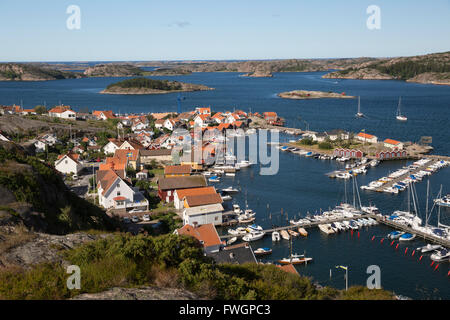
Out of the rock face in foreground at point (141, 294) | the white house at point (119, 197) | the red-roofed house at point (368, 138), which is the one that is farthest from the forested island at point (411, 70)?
the rock face in foreground at point (141, 294)

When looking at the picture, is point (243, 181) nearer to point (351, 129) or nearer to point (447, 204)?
point (447, 204)

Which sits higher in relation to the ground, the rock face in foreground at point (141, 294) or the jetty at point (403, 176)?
the rock face in foreground at point (141, 294)

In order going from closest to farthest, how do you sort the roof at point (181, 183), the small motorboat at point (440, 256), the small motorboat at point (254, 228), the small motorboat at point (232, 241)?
the small motorboat at point (440, 256)
the small motorboat at point (232, 241)
the small motorboat at point (254, 228)
the roof at point (181, 183)

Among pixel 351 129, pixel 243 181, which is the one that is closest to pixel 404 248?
pixel 243 181

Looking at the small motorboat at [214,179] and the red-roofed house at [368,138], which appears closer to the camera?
the small motorboat at [214,179]

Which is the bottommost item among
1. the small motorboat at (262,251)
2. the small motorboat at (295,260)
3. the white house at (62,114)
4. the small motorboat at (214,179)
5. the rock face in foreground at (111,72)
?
the small motorboat at (295,260)

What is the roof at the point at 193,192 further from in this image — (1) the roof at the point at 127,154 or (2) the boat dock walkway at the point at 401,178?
(2) the boat dock walkway at the point at 401,178
